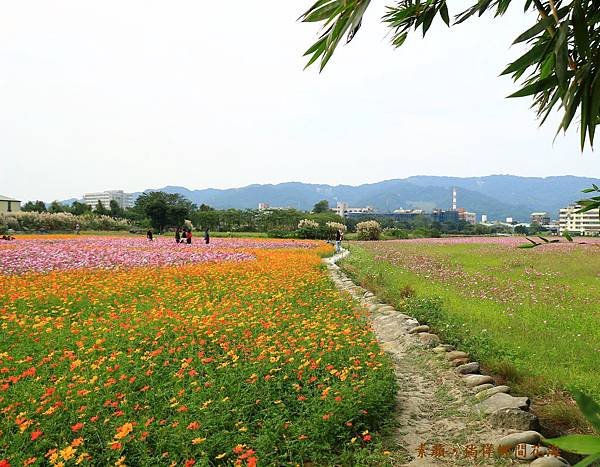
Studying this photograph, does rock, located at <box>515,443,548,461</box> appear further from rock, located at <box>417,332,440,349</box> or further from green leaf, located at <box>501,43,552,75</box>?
green leaf, located at <box>501,43,552,75</box>

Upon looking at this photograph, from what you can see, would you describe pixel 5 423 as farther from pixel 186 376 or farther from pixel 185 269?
pixel 185 269

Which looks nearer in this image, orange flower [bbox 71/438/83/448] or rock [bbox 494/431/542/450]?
orange flower [bbox 71/438/83/448]

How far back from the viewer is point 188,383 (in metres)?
4.36

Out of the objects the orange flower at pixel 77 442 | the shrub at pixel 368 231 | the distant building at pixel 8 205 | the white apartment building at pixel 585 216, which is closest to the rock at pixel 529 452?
the white apartment building at pixel 585 216

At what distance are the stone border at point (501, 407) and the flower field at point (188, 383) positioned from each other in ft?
2.99

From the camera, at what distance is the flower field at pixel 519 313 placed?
510 cm

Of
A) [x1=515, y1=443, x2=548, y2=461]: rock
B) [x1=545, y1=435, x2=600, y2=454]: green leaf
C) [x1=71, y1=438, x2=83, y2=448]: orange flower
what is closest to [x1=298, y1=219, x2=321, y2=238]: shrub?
[x1=515, y1=443, x2=548, y2=461]: rock

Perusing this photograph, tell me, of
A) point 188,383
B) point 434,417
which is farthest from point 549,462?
point 188,383

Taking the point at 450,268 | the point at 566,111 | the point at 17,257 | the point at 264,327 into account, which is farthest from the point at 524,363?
the point at 17,257

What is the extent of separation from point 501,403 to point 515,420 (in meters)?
0.33

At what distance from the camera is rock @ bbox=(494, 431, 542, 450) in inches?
138

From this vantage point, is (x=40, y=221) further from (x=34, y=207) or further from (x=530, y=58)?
(x=530, y=58)

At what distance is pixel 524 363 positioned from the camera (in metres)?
5.29

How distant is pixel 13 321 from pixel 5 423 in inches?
138
